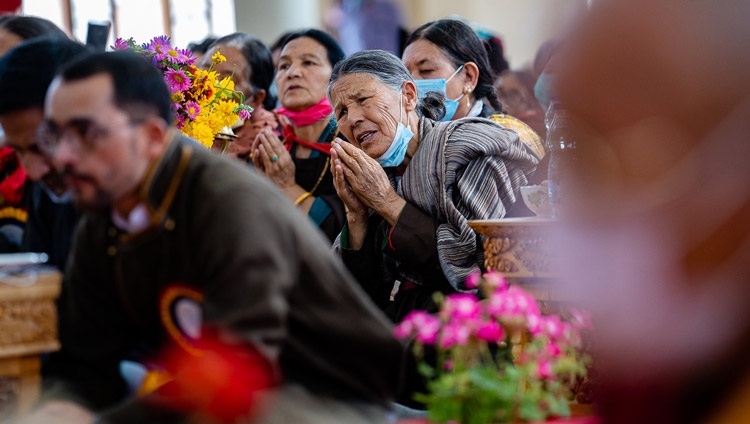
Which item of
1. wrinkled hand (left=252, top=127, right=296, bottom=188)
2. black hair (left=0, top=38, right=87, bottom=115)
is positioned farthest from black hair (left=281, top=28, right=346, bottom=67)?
black hair (left=0, top=38, right=87, bottom=115)

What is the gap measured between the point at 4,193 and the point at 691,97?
2.92 metres

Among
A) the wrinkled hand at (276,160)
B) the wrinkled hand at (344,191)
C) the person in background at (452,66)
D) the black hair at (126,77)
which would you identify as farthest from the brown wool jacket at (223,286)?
the person in background at (452,66)

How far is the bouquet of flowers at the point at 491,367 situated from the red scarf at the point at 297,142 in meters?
2.19

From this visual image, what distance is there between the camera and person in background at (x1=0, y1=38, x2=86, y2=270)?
232 centimetres

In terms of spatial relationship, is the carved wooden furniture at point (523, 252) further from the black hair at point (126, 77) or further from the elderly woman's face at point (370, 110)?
the black hair at point (126, 77)

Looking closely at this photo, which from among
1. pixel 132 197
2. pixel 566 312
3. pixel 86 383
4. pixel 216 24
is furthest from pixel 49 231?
pixel 216 24

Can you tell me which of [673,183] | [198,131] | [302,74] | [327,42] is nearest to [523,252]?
[198,131]

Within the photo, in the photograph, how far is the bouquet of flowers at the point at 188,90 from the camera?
346 centimetres

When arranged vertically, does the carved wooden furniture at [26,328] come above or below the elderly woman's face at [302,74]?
below

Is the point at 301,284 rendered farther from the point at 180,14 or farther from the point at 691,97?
the point at 180,14

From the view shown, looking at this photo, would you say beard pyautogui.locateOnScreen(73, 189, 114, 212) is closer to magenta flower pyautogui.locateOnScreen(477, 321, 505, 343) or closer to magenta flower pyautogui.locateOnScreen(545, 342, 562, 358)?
magenta flower pyautogui.locateOnScreen(477, 321, 505, 343)

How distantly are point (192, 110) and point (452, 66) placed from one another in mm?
1323

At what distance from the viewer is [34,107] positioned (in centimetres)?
232

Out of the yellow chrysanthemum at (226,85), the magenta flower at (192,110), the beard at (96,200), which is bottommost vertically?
the magenta flower at (192,110)
